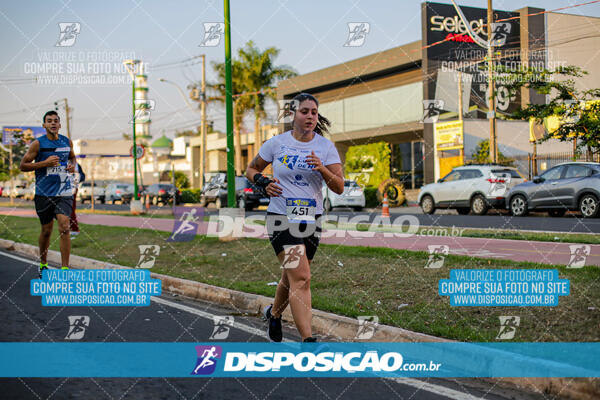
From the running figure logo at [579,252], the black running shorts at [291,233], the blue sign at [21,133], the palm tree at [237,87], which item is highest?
the palm tree at [237,87]

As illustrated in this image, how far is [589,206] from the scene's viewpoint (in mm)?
16125

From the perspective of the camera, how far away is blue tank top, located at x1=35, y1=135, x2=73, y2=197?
7.45 metres

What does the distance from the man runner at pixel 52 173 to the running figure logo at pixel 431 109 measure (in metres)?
27.2

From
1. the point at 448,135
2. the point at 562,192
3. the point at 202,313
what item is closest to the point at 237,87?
the point at 448,135

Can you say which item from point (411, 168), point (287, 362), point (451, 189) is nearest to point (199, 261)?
point (287, 362)

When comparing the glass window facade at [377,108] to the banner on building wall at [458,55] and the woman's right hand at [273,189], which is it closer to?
the banner on building wall at [458,55]

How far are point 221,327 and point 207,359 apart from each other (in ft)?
3.40

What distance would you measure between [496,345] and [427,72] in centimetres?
3275

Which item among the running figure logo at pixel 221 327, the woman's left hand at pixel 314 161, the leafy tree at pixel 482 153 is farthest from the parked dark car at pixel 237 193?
the woman's left hand at pixel 314 161

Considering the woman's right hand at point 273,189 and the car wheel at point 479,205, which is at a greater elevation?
the woman's right hand at point 273,189

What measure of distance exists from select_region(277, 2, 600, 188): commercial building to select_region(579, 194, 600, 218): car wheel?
14681 mm

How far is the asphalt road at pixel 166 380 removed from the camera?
12.3ft

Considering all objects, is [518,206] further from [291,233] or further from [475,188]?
[291,233]

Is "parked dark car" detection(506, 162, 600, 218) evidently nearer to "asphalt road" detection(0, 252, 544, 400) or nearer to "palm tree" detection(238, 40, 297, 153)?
"asphalt road" detection(0, 252, 544, 400)
